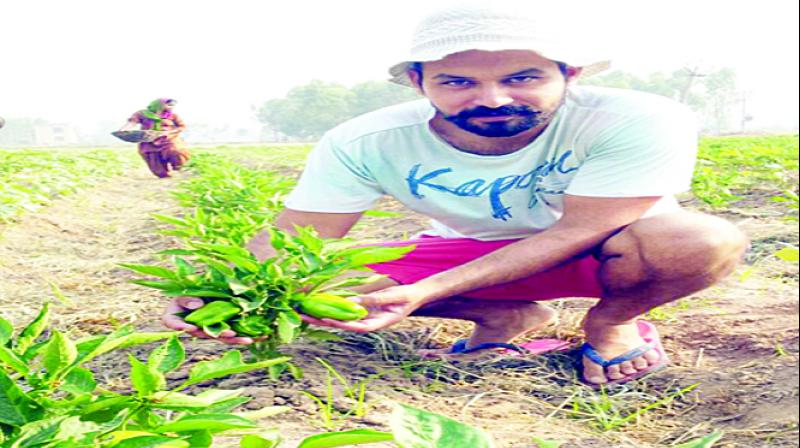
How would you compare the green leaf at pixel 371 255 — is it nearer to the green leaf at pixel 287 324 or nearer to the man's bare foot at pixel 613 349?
the green leaf at pixel 287 324

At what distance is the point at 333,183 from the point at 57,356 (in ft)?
3.51

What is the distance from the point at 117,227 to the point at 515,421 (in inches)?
135

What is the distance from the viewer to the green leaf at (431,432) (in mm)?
720

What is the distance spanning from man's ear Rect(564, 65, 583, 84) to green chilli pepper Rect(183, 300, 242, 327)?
0.95m

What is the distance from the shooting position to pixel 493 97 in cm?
172

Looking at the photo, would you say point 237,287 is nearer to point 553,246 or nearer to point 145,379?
point 145,379

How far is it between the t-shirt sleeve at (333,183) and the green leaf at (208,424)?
103cm

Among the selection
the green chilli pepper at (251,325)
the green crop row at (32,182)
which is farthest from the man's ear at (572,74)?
the green crop row at (32,182)

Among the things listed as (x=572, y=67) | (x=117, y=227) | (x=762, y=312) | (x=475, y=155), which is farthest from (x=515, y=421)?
(x=117, y=227)

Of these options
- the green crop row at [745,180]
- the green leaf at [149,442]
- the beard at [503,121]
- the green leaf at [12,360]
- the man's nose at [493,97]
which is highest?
the man's nose at [493,97]

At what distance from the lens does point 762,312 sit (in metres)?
2.30

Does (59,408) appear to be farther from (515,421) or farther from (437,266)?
(437,266)

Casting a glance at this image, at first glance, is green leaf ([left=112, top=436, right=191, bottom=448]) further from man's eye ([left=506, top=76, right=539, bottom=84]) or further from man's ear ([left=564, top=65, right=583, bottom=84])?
man's ear ([left=564, top=65, right=583, bottom=84])

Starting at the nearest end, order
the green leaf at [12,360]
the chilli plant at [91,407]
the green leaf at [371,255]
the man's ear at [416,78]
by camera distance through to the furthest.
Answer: the chilli plant at [91,407] → the green leaf at [12,360] → the green leaf at [371,255] → the man's ear at [416,78]
